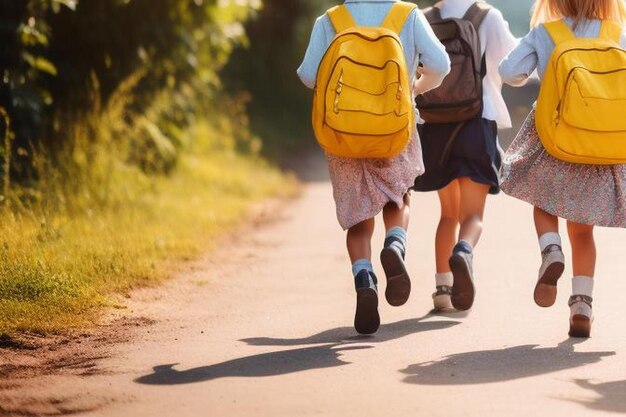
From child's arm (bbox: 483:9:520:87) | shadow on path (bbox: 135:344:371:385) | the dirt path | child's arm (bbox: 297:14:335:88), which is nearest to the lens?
the dirt path

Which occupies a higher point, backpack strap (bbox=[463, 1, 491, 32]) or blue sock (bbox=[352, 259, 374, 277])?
backpack strap (bbox=[463, 1, 491, 32])

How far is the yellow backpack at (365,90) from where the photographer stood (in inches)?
260

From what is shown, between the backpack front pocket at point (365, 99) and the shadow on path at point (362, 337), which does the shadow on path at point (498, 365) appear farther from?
the backpack front pocket at point (365, 99)

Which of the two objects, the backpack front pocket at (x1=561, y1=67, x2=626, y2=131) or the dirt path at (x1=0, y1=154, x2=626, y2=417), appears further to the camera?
the backpack front pocket at (x1=561, y1=67, x2=626, y2=131)

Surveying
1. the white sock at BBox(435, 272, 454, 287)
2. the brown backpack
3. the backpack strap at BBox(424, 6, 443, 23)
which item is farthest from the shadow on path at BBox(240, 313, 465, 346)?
the backpack strap at BBox(424, 6, 443, 23)

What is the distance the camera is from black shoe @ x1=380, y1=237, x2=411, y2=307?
265 inches

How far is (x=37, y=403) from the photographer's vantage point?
560cm

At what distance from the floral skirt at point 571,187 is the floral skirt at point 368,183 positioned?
1.81ft

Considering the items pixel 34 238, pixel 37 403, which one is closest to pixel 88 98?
pixel 34 238

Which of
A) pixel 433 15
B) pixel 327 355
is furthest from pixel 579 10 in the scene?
pixel 327 355

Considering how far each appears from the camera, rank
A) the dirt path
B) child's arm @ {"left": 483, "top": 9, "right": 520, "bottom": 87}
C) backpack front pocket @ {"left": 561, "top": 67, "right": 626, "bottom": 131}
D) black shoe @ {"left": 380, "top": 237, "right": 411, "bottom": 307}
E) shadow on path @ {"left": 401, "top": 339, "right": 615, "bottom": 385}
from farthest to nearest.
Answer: child's arm @ {"left": 483, "top": 9, "right": 520, "bottom": 87}
black shoe @ {"left": 380, "top": 237, "right": 411, "bottom": 307}
backpack front pocket @ {"left": 561, "top": 67, "right": 626, "bottom": 131}
shadow on path @ {"left": 401, "top": 339, "right": 615, "bottom": 385}
the dirt path

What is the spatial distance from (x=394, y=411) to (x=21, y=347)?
228 centimetres

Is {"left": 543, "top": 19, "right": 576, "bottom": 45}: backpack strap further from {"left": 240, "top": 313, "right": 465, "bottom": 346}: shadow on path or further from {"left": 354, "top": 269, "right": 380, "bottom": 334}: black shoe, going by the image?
{"left": 240, "top": 313, "right": 465, "bottom": 346}: shadow on path

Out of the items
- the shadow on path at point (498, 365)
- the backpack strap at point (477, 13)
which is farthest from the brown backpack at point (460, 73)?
the shadow on path at point (498, 365)
